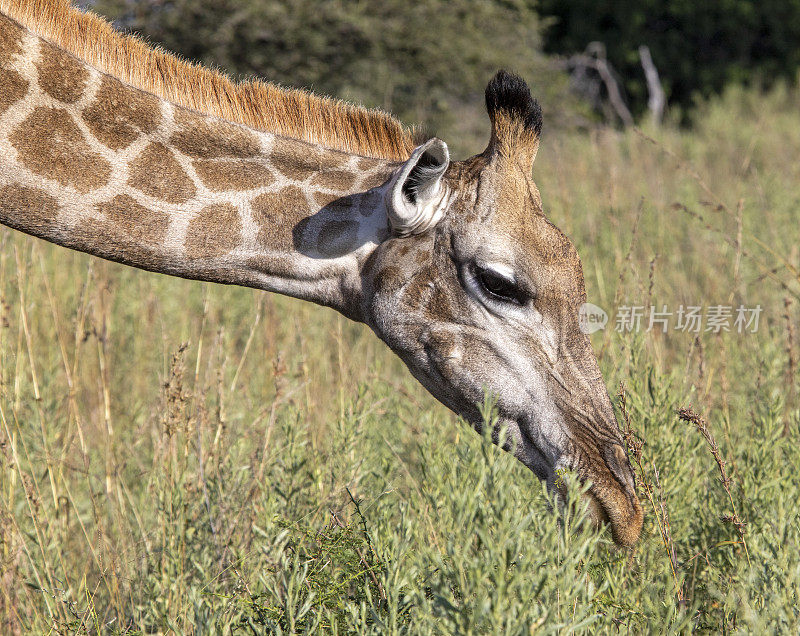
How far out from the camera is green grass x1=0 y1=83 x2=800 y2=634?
1859mm

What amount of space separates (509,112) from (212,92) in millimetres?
1062

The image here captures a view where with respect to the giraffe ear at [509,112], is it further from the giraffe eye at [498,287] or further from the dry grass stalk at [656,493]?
the dry grass stalk at [656,493]

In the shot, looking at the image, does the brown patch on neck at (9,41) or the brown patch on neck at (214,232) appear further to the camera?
the brown patch on neck at (214,232)

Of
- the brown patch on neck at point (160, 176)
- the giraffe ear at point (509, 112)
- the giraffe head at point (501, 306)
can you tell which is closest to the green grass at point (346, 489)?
the giraffe head at point (501, 306)

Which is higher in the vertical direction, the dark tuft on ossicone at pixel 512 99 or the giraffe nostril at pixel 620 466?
the dark tuft on ossicone at pixel 512 99

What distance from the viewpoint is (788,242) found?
5344mm

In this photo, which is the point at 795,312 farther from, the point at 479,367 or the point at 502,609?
the point at 502,609

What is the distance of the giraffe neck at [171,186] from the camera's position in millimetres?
2648

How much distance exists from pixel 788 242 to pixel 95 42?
4.44 metres

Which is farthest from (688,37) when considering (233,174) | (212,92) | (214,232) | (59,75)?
(59,75)

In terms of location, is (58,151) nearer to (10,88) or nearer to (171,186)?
(10,88)

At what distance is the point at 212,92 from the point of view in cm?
291

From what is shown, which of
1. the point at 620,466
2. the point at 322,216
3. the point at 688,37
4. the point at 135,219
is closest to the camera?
the point at 620,466

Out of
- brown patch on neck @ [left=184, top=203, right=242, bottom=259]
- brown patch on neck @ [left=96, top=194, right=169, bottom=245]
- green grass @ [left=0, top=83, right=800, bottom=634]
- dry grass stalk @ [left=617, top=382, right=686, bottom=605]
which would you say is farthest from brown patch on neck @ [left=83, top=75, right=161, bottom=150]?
dry grass stalk @ [left=617, top=382, right=686, bottom=605]
